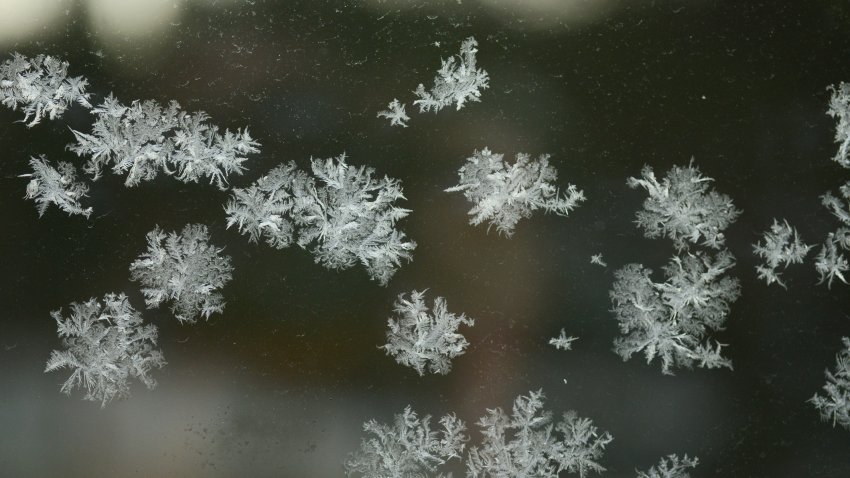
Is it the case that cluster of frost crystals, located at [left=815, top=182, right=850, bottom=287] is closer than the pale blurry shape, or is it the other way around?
cluster of frost crystals, located at [left=815, top=182, right=850, bottom=287]

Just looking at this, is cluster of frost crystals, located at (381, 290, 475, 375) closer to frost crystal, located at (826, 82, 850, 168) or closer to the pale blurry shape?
frost crystal, located at (826, 82, 850, 168)

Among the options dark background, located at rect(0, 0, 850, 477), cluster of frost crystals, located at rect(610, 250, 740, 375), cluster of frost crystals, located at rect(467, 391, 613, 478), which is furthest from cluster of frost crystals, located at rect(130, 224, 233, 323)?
cluster of frost crystals, located at rect(610, 250, 740, 375)

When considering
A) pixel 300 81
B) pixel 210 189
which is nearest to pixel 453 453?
pixel 210 189

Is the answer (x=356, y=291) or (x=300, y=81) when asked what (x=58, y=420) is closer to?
(x=356, y=291)

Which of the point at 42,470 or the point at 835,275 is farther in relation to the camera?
the point at 42,470

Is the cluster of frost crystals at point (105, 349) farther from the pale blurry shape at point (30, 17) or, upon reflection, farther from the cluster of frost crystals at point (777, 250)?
the cluster of frost crystals at point (777, 250)
